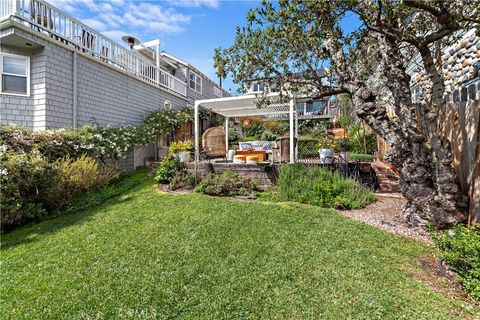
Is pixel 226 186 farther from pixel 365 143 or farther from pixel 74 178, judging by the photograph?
pixel 365 143

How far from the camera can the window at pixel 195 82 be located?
57.6ft

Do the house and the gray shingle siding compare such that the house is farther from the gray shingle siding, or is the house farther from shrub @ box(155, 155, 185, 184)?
shrub @ box(155, 155, 185, 184)

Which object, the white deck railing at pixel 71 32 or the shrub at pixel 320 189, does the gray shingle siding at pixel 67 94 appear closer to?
the white deck railing at pixel 71 32

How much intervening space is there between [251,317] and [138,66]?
12.3 meters

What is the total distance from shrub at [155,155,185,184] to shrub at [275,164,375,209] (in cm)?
323

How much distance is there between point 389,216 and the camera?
4.74 meters

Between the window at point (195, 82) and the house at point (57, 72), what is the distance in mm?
6483

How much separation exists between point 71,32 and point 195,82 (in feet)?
33.3

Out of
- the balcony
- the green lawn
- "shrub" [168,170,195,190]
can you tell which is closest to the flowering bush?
the green lawn

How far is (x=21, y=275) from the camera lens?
3064 millimetres

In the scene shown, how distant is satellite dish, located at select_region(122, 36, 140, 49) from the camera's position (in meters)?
13.9

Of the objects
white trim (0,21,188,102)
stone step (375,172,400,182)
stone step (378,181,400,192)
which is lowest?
stone step (378,181,400,192)

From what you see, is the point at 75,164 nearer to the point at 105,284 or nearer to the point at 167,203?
the point at 167,203

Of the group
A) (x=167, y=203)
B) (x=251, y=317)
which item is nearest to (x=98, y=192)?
(x=167, y=203)
